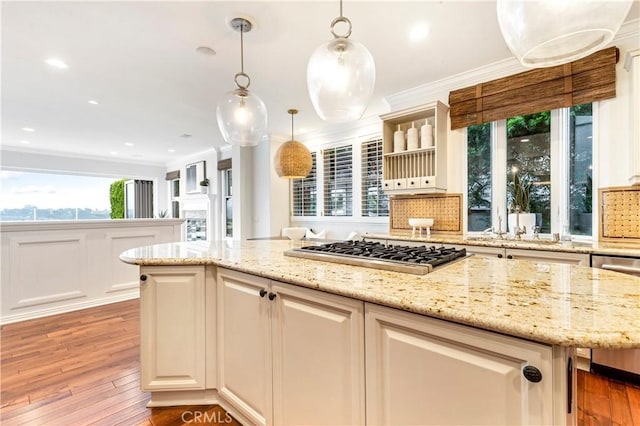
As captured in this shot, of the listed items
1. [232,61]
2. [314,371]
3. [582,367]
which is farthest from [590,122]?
[232,61]

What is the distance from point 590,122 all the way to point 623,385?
2.09 meters

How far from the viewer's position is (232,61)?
2.91 metres

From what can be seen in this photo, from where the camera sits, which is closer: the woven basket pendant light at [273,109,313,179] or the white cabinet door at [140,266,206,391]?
the white cabinet door at [140,266,206,391]

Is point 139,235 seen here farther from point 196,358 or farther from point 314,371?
point 314,371

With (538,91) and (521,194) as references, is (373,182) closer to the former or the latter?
(521,194)

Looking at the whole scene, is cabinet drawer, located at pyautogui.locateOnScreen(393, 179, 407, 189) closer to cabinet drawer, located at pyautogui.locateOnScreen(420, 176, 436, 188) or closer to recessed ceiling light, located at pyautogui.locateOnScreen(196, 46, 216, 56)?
cabinet drawer, located at pyautogui.locateOnScreen(420, 176, 436, 188)

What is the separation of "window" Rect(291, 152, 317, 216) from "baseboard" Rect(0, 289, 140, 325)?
2973 mm

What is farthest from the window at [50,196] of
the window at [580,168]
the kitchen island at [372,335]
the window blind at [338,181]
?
the window at [580,168]

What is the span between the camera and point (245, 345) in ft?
5.17

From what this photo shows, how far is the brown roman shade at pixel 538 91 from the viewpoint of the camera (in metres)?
2.47

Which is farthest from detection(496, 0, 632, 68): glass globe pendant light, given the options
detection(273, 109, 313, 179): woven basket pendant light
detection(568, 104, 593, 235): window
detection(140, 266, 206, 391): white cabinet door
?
detection(273, 109, 313, 179): woven basket pendant light

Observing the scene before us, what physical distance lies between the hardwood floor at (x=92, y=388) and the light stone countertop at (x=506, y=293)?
1.06 metres

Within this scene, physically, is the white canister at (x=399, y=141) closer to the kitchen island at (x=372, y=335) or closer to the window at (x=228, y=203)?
the kitchen island at (x=372, y=335)

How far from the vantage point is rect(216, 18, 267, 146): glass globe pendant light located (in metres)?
2.15
